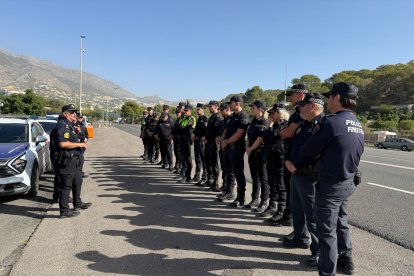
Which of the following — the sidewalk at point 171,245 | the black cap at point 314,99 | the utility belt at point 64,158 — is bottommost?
the sidewalk at point 171,245

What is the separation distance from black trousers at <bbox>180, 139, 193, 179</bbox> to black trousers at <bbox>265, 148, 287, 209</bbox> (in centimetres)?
345

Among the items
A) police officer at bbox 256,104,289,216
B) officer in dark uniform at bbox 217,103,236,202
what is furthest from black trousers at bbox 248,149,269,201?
officer in dark uniform at bbox 217,103,236,202

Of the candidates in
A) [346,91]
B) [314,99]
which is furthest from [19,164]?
[346,91]

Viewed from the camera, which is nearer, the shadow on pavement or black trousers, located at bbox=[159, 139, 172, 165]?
the shadow on pavement

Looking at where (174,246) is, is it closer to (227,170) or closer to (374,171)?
(227,170)

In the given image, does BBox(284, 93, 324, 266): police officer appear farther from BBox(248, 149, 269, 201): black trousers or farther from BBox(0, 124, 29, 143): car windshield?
BBox(0, 124, 29, 143): car windshield

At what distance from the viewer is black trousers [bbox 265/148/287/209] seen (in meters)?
5.50

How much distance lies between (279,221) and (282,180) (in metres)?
0.69

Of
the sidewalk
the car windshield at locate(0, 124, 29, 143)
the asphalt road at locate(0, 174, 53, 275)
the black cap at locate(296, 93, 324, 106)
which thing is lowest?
the asphalt road at locate(0, 174, 53, 275)

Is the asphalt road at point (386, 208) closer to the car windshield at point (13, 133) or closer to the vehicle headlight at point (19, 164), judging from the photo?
the vehicle headlight at point (19, 164)

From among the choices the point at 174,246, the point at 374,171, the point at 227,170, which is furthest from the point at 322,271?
the point at 374,171

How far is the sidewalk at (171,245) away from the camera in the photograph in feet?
12.3

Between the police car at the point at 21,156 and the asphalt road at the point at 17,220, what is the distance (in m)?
0.27

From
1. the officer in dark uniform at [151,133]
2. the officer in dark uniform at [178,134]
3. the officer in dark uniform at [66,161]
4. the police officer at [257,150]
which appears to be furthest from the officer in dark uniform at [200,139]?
the officer in dark uniform at [151,133]
